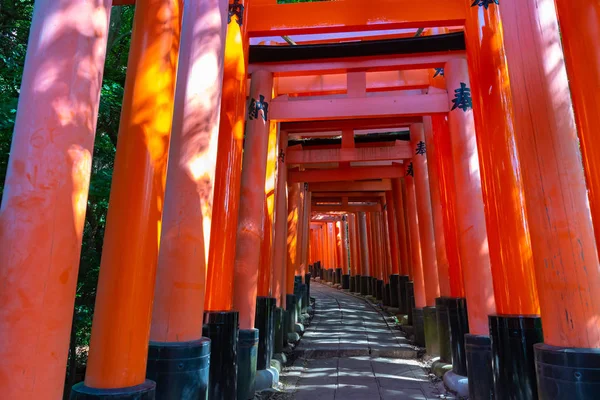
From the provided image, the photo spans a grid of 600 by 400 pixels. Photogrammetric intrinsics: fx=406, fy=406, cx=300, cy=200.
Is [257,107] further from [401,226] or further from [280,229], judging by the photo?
[401,226]

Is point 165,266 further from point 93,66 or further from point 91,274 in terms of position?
point 91,274

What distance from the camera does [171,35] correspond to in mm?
2820

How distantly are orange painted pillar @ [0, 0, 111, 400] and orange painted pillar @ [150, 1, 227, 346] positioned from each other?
119 centimetres

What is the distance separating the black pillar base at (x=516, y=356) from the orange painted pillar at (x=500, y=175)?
21 centimetres

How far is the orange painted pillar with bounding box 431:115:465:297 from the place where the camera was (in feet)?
20.7

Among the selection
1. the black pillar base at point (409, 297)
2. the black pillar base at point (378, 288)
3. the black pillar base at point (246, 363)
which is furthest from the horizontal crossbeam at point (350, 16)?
the black pillar base at point (378, 288)

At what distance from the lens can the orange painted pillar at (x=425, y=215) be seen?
8.30 metres

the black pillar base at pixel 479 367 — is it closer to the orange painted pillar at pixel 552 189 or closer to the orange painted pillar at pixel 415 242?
the orange painted pillar at pixel 552 189

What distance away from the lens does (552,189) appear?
2980mm

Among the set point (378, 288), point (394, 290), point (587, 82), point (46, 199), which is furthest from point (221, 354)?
point (378, 288)

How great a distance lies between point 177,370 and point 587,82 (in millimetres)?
3668

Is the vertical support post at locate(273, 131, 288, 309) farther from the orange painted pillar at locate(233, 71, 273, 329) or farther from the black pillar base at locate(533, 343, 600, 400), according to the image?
the black pillar base at locate(533, 343, 600, 400)

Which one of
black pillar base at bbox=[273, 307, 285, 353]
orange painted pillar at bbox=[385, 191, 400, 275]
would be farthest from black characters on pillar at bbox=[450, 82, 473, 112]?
orange painted pillar at bbox=[385, 191, 400, 275]

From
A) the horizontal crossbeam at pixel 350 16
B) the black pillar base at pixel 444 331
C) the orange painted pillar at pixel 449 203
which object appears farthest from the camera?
the black pillar base at pixel 444 331
